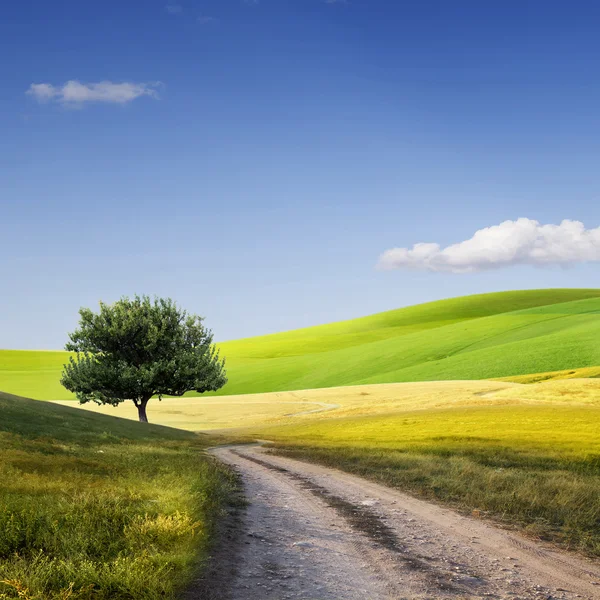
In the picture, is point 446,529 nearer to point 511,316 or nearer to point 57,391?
point 57,391

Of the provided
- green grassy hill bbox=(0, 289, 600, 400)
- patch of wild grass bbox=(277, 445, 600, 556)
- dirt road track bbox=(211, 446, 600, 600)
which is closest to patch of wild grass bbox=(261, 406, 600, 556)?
patch of wild grass bbox=(277, 445, 600, 556)

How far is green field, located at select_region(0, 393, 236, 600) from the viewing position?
26.1ft

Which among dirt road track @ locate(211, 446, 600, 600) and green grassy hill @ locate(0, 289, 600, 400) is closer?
dirt road track @ locate(211, 446, 600, 600)

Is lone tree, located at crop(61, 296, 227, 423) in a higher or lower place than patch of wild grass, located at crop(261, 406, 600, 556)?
higher

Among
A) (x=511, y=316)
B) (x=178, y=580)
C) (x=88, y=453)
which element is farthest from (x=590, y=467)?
(x=511, y=316)

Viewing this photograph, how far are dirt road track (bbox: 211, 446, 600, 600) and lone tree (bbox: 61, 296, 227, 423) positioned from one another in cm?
4571

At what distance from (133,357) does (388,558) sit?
55.1 metres

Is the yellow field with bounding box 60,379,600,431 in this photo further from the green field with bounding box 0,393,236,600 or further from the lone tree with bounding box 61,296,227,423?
the green field with bounding box 0,393,236,600

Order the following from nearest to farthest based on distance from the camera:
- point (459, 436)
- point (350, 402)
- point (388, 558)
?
point (388, 558)
point (459, 436)
point (350, 402)

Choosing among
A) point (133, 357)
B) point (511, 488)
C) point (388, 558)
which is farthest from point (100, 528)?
point (133, 357)

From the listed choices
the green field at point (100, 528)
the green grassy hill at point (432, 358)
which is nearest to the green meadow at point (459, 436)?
the green field at point (100, 528)

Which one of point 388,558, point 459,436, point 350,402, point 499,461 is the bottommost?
point 350,402

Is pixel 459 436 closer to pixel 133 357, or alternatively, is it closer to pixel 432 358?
pixel 133 357

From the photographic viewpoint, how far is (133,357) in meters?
61.9
